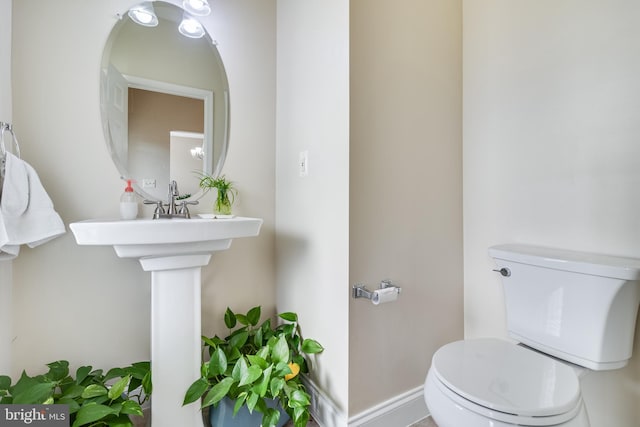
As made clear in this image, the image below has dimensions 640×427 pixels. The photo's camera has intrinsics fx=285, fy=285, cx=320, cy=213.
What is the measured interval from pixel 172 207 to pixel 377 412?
127 centimetres

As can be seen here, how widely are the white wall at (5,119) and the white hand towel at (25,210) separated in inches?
6.6

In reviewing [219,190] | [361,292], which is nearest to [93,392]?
[219,190]

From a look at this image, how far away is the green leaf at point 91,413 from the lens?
919 millimetres

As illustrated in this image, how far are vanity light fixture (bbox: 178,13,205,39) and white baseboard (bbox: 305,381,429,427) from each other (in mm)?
1813

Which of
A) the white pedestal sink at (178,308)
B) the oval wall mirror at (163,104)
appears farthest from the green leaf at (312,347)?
the oval wall mirror at (163,104)

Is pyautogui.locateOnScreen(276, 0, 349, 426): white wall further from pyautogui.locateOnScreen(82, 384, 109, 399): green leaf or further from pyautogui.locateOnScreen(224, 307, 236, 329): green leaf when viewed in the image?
pyautogui.locateOnScreen(82, 384, 109, 399): green leaf

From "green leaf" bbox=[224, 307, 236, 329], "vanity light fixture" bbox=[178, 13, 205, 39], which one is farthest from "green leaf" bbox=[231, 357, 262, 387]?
"vanity light fixture" bbox=[178, 13, 205, 39]

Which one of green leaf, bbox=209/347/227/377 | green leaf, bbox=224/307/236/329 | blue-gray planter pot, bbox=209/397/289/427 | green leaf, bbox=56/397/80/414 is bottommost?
blue-gray planter pot, bbox=209/397/289/427

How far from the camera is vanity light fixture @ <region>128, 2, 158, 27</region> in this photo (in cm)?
134

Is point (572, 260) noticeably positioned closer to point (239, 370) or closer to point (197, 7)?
point (239, 370)

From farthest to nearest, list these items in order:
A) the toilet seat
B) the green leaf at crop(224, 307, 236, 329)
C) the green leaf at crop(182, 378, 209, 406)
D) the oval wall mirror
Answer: the green leaf at crop(224, 307, 236, 329)
the oval wall mirror
the green leaf at crop(182, 378, 209, 406)
the toilet seat

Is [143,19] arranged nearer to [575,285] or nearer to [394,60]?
[394,60]

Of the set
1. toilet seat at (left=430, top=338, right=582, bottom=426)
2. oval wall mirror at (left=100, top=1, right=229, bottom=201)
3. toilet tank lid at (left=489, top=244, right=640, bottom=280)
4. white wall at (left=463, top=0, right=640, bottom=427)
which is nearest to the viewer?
toilet seat at (left=430, top=338, right=582, bottom=426)

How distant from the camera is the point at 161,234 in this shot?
964 millimetres
